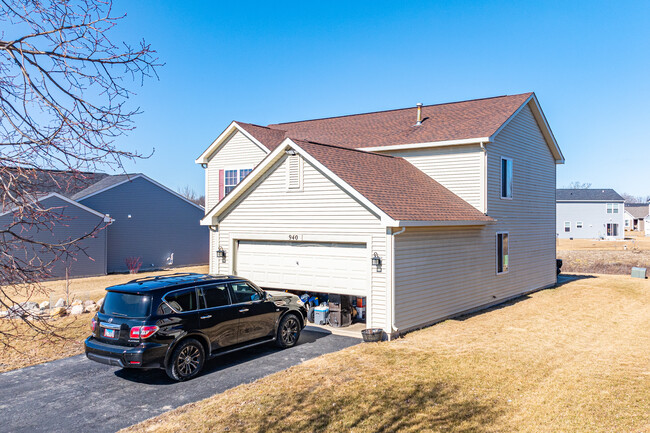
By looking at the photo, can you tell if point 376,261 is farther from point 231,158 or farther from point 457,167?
point 231,158

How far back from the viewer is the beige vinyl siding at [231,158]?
21.0m

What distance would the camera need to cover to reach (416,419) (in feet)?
24.4

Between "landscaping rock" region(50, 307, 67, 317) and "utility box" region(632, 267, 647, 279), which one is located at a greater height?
"utility box" region(632, 267, 647, 279)

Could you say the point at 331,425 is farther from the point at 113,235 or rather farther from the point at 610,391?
the point at 113,235

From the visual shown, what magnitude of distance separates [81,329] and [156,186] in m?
21.9

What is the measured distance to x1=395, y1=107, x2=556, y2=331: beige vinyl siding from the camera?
13.2 m

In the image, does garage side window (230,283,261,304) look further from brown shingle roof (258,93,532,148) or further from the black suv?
brown shingle roof (258,93,532,148)

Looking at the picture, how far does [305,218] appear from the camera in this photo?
14383mm

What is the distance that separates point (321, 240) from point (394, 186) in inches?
112

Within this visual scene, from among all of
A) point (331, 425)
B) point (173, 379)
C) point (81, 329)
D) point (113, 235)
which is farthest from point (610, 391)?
point (113, 235)

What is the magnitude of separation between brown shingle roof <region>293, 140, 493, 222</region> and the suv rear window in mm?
6202

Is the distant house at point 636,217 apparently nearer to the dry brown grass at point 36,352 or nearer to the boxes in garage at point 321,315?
the boxes in garage at point 321,315

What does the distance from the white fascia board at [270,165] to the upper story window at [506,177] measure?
7.93 meters

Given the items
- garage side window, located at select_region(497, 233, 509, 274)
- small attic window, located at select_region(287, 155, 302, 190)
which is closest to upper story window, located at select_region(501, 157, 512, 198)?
garage side window, located at select_region(497, 233, 509, 274)
